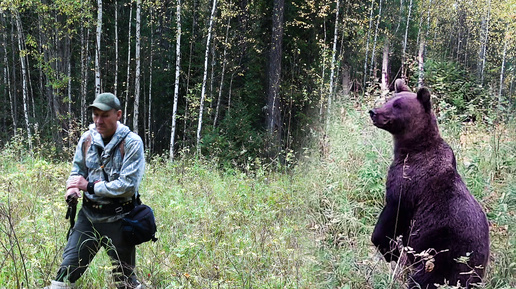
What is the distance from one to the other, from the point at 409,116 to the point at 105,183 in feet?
7.98

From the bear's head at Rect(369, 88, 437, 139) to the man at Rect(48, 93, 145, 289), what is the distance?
2058 millimetres

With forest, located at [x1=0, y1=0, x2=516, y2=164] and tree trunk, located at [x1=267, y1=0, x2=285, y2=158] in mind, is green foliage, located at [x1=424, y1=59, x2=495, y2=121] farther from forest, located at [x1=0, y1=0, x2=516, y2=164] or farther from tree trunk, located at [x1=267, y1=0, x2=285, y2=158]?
tree trunk, located at [x1=267, y1=0, x2=285, y2=158]

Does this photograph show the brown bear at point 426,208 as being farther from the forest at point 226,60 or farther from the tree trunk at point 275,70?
the tree trunk at point 275,70

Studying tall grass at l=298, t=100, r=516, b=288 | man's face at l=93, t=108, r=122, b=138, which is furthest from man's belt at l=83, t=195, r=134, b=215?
tall grass at l=298, t=100, r=516, b=288

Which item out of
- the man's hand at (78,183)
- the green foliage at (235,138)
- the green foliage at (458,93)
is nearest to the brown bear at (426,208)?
the man's hand at (78,183)

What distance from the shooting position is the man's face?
10.1 ft

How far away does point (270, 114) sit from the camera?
47.3 ft

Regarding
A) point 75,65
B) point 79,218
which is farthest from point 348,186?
point 75,65

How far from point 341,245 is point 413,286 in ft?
5.34

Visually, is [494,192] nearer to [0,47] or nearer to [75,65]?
[75,65]

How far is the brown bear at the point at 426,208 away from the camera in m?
2.32

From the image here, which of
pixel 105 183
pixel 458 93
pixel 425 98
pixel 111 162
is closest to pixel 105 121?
pixel 111 162

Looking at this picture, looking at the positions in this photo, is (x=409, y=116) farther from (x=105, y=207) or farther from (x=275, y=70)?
(x=275, y=70)

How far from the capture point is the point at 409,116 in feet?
8.30
